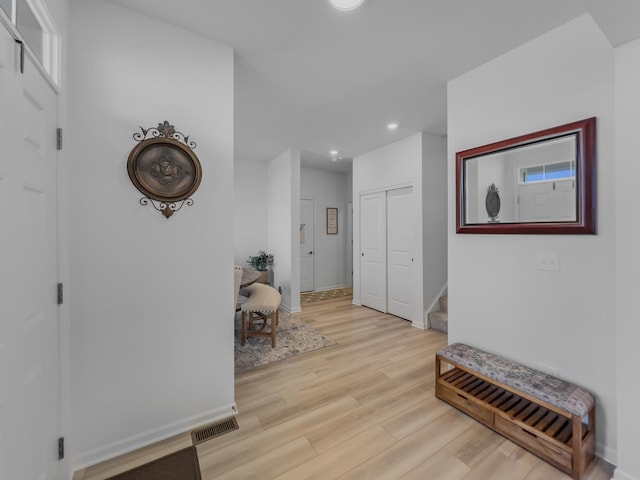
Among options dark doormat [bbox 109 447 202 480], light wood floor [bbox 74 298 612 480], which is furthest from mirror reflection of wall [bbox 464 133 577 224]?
dark doormat [bbox 109 447 202 480]

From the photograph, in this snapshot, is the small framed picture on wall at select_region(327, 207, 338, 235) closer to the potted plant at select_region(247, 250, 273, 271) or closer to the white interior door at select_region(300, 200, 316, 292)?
the white interior door at select_region(300, 200, 316, 292)

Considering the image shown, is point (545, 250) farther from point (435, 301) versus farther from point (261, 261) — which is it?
point (261, 261)

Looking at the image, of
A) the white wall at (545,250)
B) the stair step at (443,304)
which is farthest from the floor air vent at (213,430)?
the stair step at (443,304)

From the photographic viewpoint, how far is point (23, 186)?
1.05 m

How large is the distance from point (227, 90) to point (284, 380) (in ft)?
7.87

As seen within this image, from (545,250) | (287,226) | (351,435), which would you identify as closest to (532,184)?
(545,250)

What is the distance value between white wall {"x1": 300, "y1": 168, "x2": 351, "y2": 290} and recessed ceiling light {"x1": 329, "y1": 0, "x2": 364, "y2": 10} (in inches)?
167

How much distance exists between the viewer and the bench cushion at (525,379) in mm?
1541

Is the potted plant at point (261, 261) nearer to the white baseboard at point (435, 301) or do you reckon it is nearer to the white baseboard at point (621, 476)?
the white baseboard at point (435, 301)

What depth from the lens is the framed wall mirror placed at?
1648 mm

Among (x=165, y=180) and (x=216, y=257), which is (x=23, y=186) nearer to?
(x=165, y=180)

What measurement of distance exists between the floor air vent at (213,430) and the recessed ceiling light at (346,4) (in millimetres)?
2724

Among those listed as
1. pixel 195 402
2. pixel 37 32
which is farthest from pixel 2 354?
pixel 37 32

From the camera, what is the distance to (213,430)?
182 cm
